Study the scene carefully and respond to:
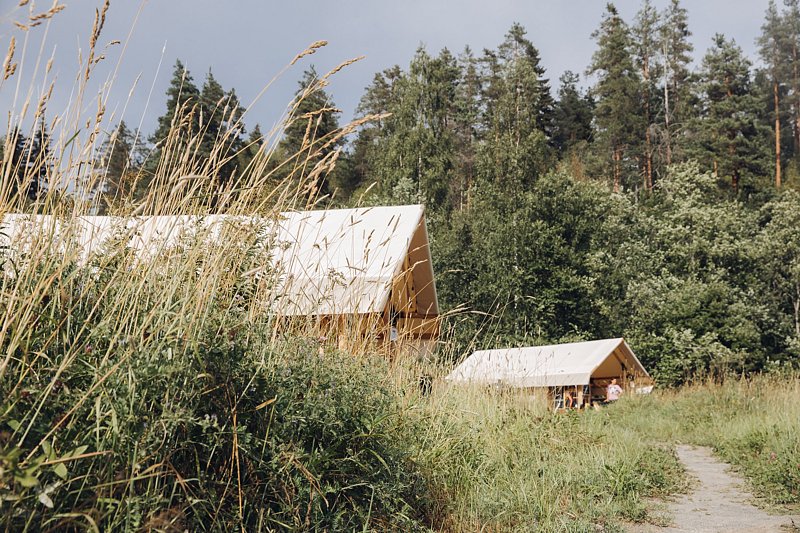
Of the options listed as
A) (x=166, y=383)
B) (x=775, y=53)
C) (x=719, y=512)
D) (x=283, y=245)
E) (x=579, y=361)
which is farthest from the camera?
(x=775, y=53)

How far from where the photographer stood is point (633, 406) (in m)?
12.7

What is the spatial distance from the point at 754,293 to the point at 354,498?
29.6 meters

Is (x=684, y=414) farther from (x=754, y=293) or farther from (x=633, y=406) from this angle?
(x=754, y=293)

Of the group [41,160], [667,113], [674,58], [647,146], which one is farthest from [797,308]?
A: [41,160]

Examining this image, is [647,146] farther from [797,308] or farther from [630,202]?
[797,308]

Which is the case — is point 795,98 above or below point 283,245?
above

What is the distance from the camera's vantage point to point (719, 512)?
166 inches

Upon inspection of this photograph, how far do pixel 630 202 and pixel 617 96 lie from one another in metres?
8.49

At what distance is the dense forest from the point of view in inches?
1056

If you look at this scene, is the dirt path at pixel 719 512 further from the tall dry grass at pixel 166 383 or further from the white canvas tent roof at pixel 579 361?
the white canvas tent roof at pixel 579 361

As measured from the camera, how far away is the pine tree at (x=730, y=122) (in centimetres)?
3266

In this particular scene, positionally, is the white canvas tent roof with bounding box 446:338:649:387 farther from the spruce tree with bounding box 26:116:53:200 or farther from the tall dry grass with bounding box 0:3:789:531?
the spruce tree with bounding box 26:116:53:200

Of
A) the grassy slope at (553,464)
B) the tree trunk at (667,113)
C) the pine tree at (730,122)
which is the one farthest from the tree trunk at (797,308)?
the grassy slope at (553,464)

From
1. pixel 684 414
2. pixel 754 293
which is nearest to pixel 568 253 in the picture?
pixel 754 293
